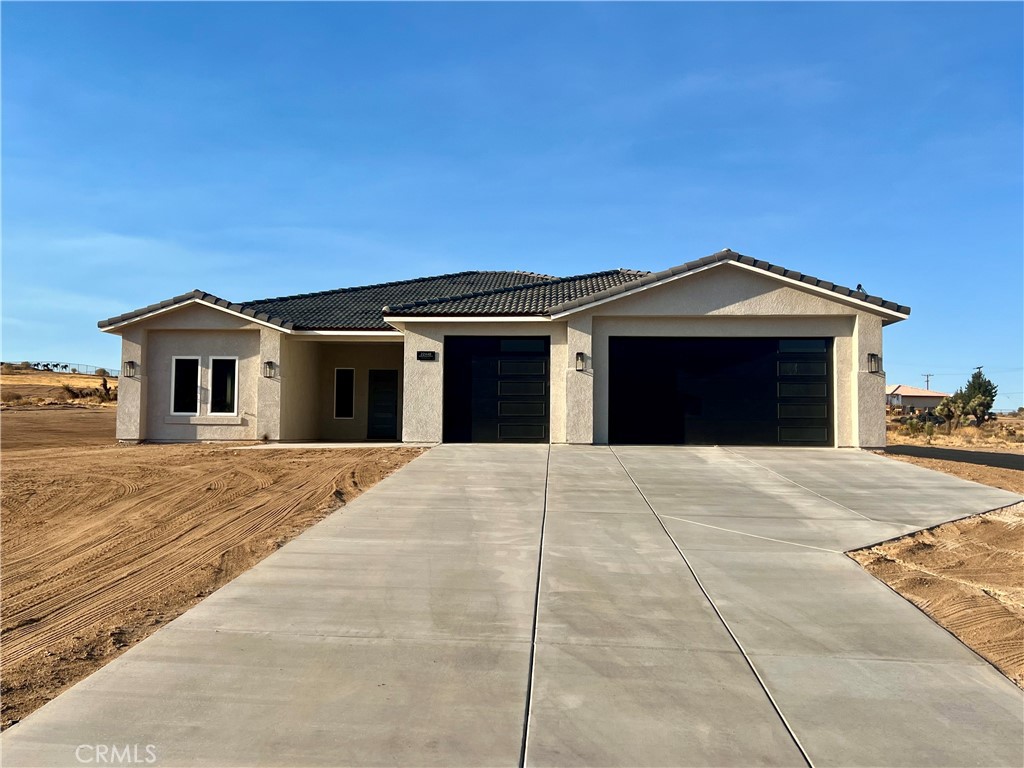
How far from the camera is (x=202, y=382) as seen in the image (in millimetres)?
16938

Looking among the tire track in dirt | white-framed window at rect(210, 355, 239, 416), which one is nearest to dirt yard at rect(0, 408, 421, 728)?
the tire track in dirt

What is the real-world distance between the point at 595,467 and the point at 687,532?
14.4 feet

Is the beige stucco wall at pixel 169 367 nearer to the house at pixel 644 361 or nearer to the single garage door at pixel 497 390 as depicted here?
the house at pixel 644 361

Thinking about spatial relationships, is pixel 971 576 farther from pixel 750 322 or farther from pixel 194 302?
pixel 194 302

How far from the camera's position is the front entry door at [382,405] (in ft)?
64.7

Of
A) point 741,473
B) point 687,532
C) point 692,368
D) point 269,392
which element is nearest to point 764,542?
point 687,532

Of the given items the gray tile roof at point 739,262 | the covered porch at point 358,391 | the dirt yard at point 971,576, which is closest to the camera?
the dirt yard at point 971,576

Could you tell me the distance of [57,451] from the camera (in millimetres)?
15461

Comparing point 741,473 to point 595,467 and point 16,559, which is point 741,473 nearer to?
point 595,467

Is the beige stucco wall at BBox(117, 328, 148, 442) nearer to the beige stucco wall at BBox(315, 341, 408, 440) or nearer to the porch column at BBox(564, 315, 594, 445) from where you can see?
the beige stucco wall at BBox(315, 341, 408, 440)

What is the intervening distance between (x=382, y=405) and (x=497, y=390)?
5.54 metres

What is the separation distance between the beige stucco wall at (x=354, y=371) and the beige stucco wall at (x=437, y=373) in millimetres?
4238

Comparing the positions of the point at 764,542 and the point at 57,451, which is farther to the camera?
the point at 57,451

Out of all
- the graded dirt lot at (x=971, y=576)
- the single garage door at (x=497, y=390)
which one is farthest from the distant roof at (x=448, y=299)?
the graded dirt lot at (x=971, y=576)
